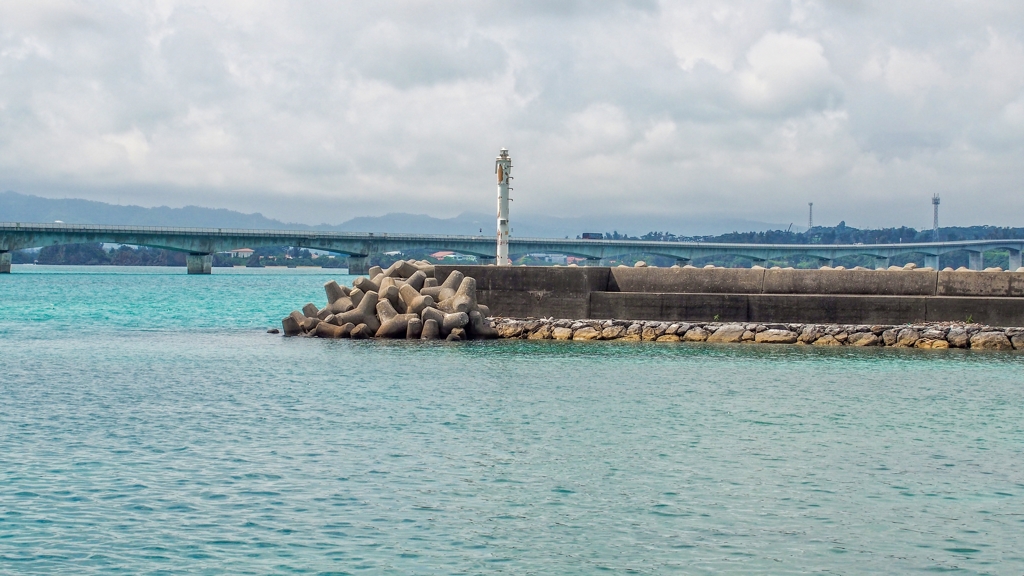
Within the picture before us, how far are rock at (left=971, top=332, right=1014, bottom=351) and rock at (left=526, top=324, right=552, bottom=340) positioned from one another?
8.95 m

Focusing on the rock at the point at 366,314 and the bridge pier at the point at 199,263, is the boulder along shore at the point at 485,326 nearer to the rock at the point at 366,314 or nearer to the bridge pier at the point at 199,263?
the rock at the point at 366,314

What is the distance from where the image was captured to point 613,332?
25.4 meters

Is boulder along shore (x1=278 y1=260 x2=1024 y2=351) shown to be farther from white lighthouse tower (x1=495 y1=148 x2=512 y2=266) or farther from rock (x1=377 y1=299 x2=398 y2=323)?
white lighthouse tower (x1=495 y1=148 x2=512 y2=266)

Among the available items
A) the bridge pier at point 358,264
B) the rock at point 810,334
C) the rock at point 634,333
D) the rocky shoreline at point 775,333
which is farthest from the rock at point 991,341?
the bridge pier at point 358,264

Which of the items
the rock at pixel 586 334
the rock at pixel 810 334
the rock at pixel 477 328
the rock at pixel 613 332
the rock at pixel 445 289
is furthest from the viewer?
the rock at pixel 445 289

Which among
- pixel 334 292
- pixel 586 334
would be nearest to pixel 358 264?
pixel 334 292

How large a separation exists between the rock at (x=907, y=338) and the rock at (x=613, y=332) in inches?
226

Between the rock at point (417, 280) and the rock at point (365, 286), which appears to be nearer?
the rock at point (417, 280)

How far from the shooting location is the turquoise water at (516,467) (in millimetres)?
8445

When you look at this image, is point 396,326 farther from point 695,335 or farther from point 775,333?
point 775,333

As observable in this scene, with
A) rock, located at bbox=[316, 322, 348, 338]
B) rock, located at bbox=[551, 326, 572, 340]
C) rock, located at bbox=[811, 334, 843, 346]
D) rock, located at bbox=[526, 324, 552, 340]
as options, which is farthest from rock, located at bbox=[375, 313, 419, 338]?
rock, located at bbox=[811, 334, 843, 346]

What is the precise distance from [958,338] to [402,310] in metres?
12.3

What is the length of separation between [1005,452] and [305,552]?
7803mm

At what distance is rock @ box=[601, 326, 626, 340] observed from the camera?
25.4 metres
